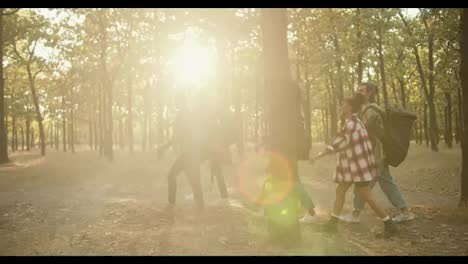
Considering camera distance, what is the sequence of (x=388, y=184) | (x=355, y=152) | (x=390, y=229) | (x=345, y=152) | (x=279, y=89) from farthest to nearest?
(x=388, y=184)
(x=345, y=152)
(x=355, y=152)
(x=390, y=229)
(x=279, y=89)

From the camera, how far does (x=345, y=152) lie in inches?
293

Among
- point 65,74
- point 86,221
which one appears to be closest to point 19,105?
point 65,74

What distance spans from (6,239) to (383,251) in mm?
5694

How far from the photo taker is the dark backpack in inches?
309

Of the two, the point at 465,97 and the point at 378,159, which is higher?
the point at 465,97

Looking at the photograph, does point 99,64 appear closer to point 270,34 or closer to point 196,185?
point 196,185

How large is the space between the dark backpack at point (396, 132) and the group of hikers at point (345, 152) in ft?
0.30

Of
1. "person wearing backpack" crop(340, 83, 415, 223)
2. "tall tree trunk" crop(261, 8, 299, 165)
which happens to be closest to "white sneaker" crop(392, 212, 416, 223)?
"person wearing backpack" crop(340, 83, 415, 223)

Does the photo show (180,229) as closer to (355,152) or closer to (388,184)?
(355,152)

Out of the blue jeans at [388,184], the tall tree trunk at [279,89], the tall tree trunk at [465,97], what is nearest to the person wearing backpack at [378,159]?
the blue jeans at [388,184]

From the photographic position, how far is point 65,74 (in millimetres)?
42312

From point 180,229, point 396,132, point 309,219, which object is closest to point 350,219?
point 309,219

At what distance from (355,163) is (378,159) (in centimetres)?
104

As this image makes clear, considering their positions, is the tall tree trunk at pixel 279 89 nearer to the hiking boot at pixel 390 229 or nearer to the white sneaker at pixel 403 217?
the hiking boot at pixel 390 229
